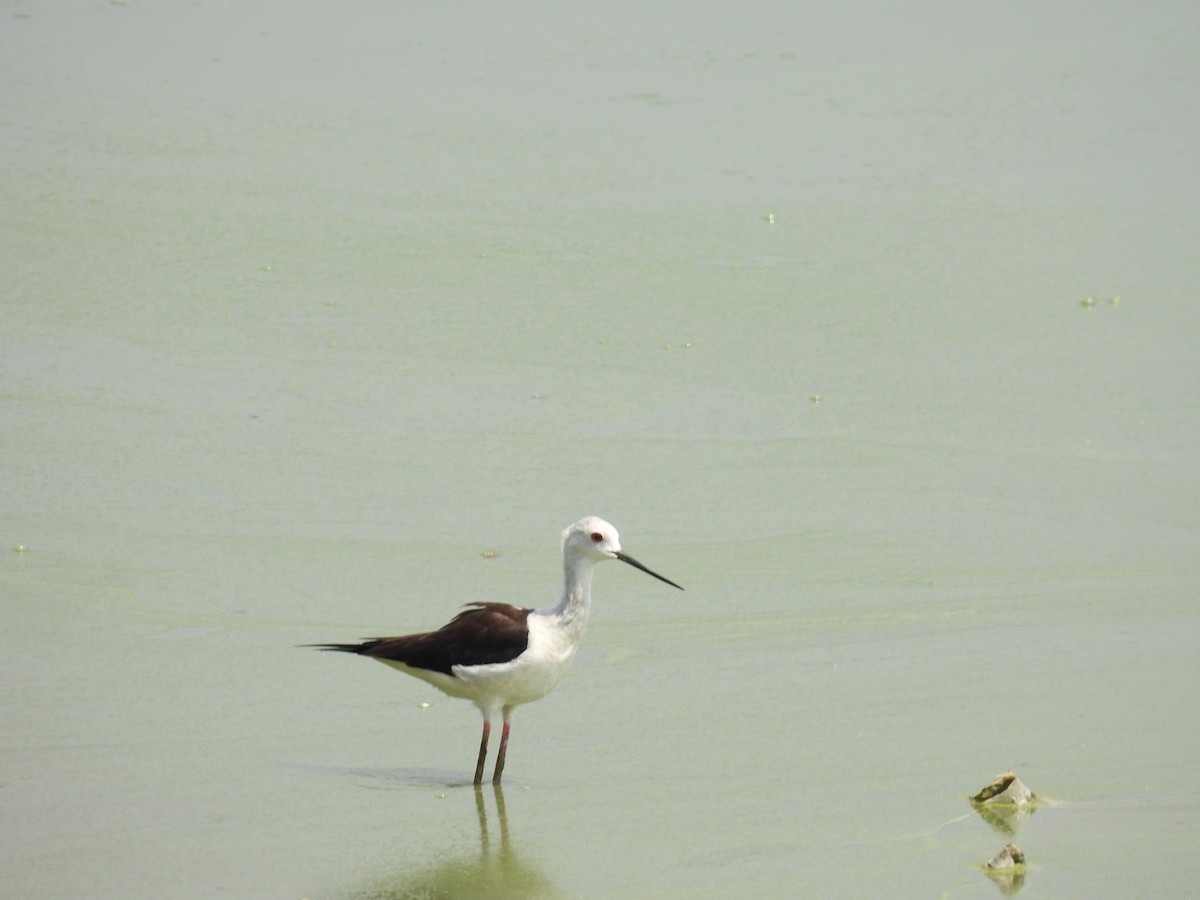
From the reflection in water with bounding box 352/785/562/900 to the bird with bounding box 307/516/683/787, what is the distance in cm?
33

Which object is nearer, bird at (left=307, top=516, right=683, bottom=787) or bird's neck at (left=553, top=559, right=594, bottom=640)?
bird at (left=307, top=516, right=683, bottom=787)

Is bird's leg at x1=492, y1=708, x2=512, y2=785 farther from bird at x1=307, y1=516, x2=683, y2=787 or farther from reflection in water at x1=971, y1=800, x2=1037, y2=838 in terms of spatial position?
reflection in water at x1=971, y1=800, x2=1037, y2=838

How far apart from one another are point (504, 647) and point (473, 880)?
2.19 feet

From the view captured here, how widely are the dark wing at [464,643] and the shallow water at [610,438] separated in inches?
8.9

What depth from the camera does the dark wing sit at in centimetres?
413

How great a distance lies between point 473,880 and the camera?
363cm

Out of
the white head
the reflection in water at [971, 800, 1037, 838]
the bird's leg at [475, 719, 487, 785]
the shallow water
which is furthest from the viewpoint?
the white head

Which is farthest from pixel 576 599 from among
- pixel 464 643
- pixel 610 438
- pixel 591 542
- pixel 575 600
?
pixel 610 438

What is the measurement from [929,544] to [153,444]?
255cm

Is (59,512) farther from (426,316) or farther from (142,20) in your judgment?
(142,20)

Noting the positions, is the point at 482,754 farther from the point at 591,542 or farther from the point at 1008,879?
the point at 1008,879

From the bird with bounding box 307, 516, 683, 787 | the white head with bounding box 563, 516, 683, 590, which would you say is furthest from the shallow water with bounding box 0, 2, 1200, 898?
the white head with bounding box 563, 516, 683, 590

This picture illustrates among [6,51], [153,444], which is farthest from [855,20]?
[153,444]

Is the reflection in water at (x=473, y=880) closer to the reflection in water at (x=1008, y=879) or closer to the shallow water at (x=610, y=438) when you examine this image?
the shallow water at (x=610, y=438)
